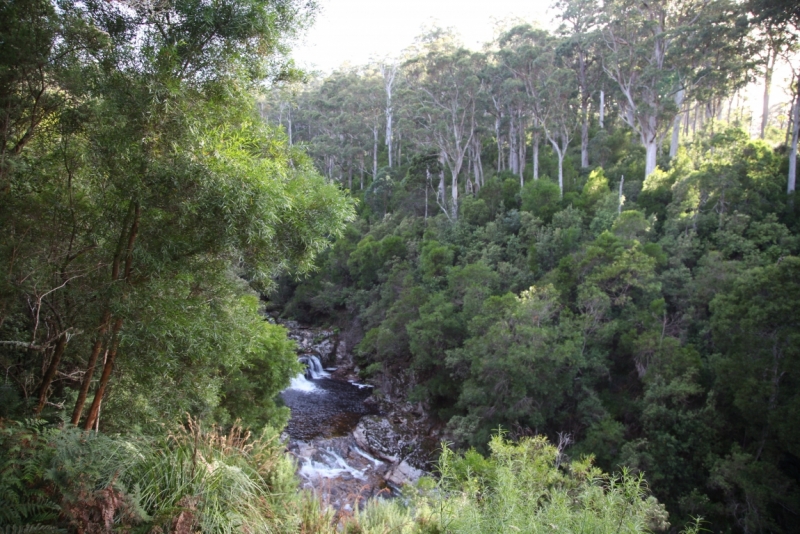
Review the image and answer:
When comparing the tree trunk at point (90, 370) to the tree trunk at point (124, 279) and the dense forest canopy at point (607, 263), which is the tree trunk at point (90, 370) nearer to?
the tree trunk at point (124, 279)

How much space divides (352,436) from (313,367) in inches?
287

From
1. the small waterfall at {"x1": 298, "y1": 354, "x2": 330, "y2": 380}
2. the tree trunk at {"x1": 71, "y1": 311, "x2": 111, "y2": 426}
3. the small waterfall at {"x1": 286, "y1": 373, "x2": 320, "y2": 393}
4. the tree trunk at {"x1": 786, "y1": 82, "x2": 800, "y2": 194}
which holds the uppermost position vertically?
the tree trunk at {"x1": 786, "y1": 82, "x2": 800, "y2": 194}

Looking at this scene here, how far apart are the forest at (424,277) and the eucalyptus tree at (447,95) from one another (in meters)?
0.22

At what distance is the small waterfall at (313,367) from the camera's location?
2146 cm

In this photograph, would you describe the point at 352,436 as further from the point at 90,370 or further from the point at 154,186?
the point at 154,186

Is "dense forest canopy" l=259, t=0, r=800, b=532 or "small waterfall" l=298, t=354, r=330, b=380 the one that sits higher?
"dense forest canopy" l=259, t=0, r=800, b=532

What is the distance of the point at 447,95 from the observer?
1043 inches

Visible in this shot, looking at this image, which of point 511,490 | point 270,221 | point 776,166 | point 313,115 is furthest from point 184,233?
Result: point 313,115

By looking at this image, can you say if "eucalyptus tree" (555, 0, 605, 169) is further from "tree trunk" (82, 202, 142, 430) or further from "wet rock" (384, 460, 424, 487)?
"tree trunk" (82, 202, 142, 430)

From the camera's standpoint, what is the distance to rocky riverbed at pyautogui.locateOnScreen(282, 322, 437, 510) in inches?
509

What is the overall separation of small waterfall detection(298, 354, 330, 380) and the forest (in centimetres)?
196

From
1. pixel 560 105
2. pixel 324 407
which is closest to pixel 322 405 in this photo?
pixel 324 407

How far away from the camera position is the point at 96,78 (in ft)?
13.5

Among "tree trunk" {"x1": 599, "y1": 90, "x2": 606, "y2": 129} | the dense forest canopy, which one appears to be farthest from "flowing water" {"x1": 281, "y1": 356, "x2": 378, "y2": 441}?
"tree trunk" {"x1": 599, "y1": 90, "x2": 606, "y2": 129}
